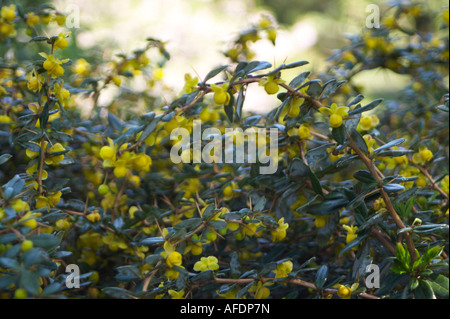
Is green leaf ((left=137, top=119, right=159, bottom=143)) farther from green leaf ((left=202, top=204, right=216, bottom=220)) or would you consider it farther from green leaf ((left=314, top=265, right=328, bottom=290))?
green leaf ((left=314, top=265, right=328, bottom=290))

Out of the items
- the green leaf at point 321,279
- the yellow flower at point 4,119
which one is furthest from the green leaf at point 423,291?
the yellow flower at point 4,119

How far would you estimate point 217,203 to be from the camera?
72 centimetres

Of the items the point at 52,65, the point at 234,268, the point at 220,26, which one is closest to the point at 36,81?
the point at 52,65

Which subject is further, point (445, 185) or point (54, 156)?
point (445, 185)

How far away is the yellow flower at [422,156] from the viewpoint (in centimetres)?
72

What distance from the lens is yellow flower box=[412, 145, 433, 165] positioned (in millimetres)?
720

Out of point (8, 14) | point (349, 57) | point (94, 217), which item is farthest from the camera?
point (349, 57)

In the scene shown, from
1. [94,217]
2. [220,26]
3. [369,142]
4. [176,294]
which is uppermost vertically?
[220,26]

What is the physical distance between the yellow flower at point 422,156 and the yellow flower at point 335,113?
0.24 m

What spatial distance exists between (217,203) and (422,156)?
0.36 metres

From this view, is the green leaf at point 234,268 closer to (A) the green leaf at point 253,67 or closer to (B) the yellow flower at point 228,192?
(B) the yellow flower at point 228,192

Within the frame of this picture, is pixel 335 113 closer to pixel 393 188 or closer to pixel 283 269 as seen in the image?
pixel 393 188
